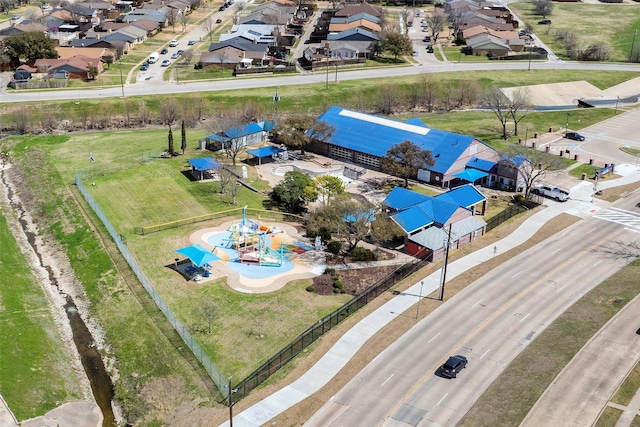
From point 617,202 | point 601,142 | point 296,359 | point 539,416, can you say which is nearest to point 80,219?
point 296,359

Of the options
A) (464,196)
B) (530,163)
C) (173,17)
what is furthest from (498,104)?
(173,17)

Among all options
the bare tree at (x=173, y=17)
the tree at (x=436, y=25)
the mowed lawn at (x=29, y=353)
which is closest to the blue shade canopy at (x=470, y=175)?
the mowed lawn at (x=29, y=353)

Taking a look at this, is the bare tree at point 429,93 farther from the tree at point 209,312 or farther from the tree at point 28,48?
the tree at point 28,48

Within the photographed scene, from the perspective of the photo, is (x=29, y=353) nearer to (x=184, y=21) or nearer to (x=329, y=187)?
(x=329, y=187)

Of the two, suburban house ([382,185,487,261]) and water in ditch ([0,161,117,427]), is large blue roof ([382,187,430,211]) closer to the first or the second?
suburban house ([382,185,487,261])

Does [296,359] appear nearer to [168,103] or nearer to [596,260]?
[596,260]

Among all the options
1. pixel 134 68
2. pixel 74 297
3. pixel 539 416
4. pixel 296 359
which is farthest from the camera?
pixel 134 68

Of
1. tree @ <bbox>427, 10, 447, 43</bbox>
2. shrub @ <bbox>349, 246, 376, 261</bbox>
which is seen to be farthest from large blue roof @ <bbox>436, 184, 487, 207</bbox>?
tree @ <bbox>427, 10, 447, 43</bbox>
